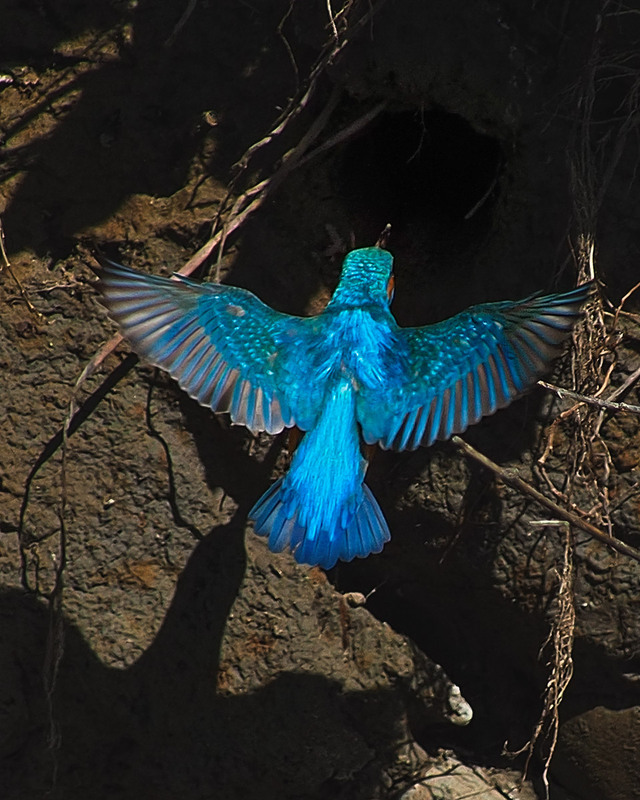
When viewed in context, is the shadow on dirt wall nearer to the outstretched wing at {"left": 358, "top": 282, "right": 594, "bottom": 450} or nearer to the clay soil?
the clay soil

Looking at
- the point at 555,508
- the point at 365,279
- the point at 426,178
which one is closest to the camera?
the point at 555,508

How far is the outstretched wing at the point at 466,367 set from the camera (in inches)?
101

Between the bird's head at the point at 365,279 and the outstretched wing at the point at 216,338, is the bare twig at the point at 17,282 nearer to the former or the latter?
the outstretched wing at the point at 216,338

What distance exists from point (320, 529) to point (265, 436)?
0.58 meters

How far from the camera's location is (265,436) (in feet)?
9.94

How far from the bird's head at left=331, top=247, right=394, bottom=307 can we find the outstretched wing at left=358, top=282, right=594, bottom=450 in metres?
0.15

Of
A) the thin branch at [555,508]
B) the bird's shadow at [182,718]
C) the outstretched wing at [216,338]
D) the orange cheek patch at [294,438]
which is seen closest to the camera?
the thin branch at [555,508]

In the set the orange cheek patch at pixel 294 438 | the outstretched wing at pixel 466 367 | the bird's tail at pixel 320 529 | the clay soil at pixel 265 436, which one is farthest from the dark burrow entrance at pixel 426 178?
the bird's tail at pixel 320 529

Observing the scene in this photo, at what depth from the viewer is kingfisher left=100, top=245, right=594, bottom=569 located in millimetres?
2559

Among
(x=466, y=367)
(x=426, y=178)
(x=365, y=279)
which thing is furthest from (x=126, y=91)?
(x=466, y=367)

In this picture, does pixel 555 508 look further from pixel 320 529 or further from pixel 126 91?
pixel 126 91

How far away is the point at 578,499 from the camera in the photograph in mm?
2953

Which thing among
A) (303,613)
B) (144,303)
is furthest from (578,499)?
(144,303)

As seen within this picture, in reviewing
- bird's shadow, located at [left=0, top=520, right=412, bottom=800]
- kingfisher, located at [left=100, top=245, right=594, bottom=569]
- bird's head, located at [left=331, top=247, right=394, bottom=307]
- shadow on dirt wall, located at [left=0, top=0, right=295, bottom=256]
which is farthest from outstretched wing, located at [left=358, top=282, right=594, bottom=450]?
shadow on dirt wall, located at [left=0, top=0, right=295, bottom=256]
